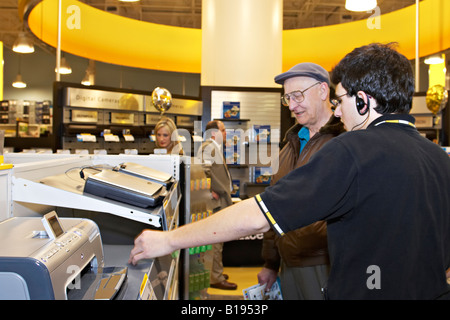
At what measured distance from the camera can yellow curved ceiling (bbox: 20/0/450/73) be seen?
8484 millimetres

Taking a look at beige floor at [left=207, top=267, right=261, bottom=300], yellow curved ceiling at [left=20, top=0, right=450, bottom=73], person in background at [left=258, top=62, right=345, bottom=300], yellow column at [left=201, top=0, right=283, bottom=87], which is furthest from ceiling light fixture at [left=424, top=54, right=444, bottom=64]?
person in background at [left=258, top=62, right=345, bottom=300]

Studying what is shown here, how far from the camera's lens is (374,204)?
1.07 m

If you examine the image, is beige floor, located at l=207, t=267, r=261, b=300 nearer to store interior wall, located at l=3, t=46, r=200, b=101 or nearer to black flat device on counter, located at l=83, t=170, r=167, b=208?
black flat device on counter, located at l=83, t=170, r=167, b=208

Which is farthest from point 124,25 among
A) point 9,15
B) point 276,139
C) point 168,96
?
point 9,15

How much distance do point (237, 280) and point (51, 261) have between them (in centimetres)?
421

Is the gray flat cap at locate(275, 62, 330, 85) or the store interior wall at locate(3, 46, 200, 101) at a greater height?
the store interior wall at locate(3, 46, 200, 101)

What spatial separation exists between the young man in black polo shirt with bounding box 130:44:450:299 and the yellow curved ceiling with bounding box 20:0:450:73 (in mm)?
7867

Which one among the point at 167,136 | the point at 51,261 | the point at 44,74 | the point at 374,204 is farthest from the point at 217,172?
the point at 44,74

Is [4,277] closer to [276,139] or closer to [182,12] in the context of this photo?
[276,139]

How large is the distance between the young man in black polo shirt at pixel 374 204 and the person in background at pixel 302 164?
2.19ft

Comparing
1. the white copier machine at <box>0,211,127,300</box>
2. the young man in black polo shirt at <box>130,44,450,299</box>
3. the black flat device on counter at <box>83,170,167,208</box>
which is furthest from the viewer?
the black flat device on counter at <box>83,170,167,208</box>

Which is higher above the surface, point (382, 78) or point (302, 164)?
point (382, 78)

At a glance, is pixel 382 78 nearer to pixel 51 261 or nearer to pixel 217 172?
pixel 51 261

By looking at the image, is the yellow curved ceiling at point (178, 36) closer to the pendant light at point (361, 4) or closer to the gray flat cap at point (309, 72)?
the pendant light at point (361, 4)
